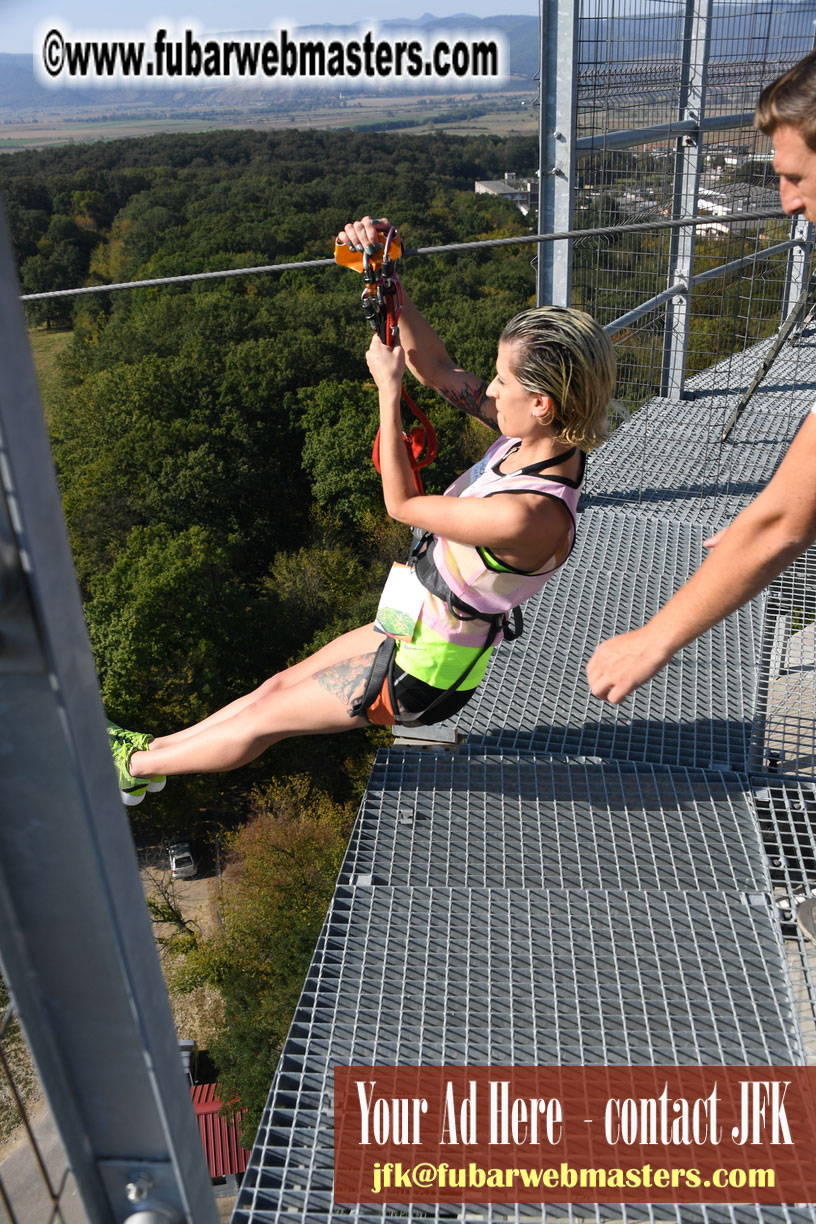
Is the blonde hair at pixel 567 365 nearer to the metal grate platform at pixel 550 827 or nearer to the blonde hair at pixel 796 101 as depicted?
the blonde hair at pixel 796 101

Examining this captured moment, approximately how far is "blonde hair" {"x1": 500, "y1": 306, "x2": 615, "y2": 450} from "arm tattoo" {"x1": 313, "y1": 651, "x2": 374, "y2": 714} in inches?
35.8

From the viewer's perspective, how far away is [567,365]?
258 cm

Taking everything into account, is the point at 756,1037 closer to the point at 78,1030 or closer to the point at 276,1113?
the point at 276,1113

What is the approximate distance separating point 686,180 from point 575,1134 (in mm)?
6799

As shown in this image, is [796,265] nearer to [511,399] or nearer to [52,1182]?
[511,399]

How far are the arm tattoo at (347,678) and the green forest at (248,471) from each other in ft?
15.4

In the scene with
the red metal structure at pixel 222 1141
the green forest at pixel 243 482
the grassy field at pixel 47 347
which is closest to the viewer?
the red metal structure at pixel 222 1141

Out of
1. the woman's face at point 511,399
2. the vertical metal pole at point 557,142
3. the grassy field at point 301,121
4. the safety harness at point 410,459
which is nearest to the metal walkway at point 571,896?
the safety harness at point 410,459

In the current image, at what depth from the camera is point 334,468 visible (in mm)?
28141

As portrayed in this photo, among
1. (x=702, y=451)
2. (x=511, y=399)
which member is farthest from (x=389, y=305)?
(x=702, y=451)

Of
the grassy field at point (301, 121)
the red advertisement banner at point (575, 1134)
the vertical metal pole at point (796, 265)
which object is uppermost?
the grassy field at point (301, 121)

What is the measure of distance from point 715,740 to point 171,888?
17961mm

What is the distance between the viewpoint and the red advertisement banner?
2457mm

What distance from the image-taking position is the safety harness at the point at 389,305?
2801 millimetres
